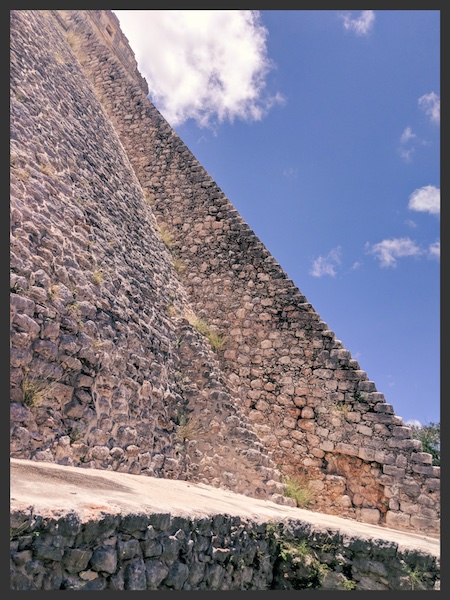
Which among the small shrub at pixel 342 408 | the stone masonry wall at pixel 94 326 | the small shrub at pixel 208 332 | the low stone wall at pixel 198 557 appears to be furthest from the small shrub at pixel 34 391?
the small shrub at pixel 342 408

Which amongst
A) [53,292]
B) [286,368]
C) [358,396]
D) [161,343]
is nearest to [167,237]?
[161,343]

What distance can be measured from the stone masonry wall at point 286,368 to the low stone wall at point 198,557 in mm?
2031

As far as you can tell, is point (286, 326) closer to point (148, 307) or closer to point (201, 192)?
point (148, 307)

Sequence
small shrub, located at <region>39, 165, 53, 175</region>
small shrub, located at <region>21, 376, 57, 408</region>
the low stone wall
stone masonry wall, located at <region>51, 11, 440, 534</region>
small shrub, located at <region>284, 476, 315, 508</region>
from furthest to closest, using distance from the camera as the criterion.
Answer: small shrub, located at <region>284, 476, 315, 508</region>
stone masonry wall, located at <region>51, 11, 440, 534</region>
small shrub, located at <region>39, 165, 53, 175</region>
small shrub, located at <region>21, 376, 57, 408</region>
the low stone wall

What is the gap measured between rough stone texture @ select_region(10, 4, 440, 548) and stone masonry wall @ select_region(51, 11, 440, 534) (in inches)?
0.9

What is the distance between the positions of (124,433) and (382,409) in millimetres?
3747

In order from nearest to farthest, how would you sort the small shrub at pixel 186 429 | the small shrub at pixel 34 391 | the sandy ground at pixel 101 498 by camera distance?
the sandy ground at pixel 101 498, the small shrub at pixel 34 391, the small shrub at pixel 186 429

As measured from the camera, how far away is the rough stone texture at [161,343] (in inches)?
166

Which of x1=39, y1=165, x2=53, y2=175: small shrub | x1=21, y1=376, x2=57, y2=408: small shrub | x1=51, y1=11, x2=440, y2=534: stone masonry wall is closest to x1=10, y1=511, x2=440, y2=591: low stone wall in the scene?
x1=21, y1=376, x2=57, y2=408: small shrub

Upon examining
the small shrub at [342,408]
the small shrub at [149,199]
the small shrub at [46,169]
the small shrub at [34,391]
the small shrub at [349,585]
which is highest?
the small shrub at [149,199]

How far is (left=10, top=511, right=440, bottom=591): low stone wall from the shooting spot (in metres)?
2.21

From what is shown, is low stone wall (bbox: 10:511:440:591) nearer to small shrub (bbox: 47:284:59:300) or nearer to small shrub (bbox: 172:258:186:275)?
small shrub (bbox: 47:284:59:300)

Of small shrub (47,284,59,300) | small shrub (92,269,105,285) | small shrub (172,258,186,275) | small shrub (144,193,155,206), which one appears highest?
small shrub (144,193,155,206)

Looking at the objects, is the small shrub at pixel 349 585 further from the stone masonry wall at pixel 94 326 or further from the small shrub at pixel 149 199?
the small shrub at pixel 149 199
